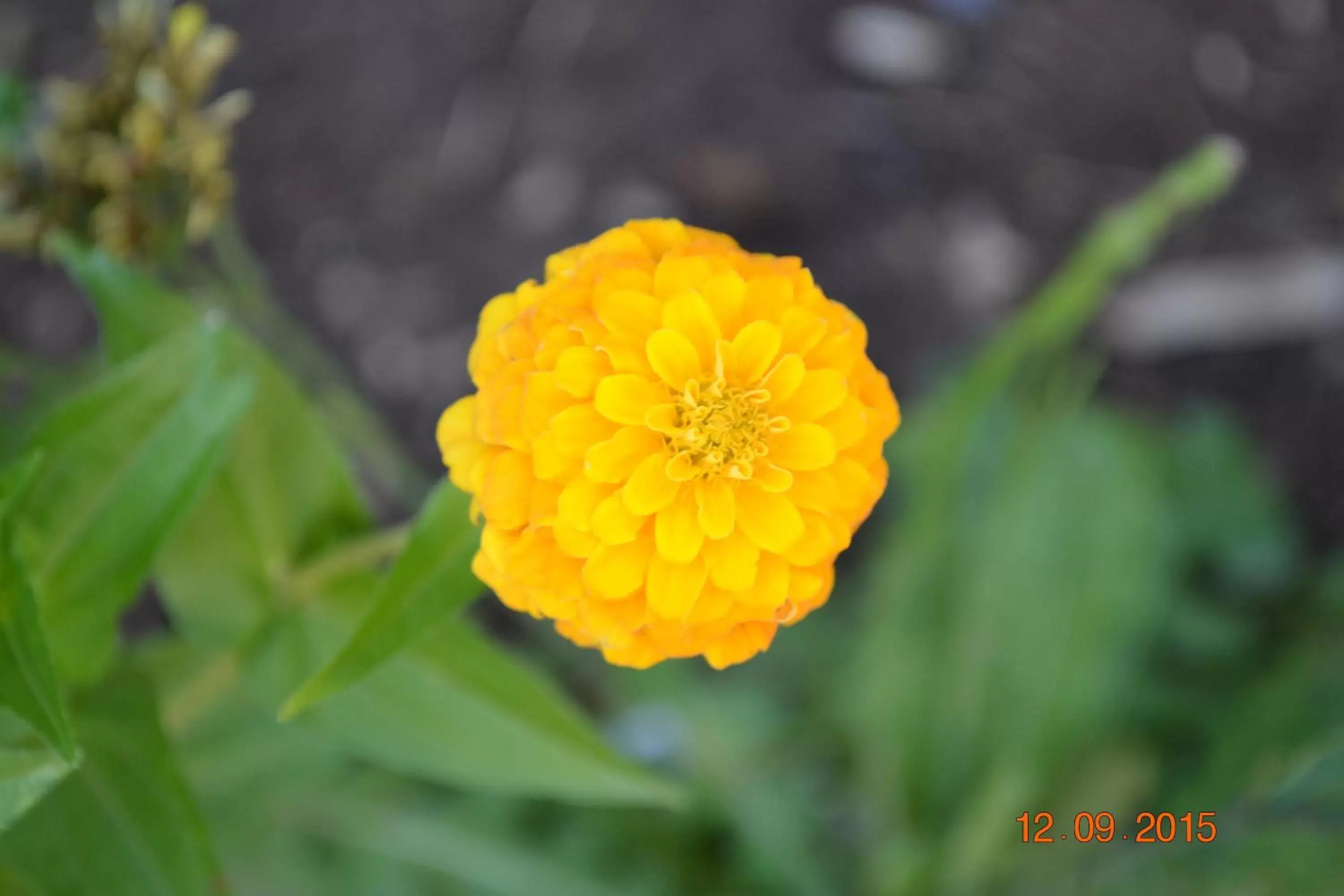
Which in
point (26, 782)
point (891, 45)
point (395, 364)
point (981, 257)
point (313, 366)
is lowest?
point (981, 257)

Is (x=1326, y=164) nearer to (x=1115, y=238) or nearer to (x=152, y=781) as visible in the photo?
(x=1115, y=238)

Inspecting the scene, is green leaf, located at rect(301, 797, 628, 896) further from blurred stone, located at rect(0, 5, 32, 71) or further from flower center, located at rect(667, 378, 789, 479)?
blurred stone, located at rect(0, 5, 32, 71)

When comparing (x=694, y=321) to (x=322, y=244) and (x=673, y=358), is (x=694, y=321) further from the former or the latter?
(x=322, y=244)

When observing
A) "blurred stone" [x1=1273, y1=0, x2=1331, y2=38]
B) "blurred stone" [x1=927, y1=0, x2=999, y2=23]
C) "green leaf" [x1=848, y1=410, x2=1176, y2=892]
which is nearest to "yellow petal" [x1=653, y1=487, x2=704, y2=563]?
"green leaf" [x1=848, y1=410, x2=1176, y2=892]

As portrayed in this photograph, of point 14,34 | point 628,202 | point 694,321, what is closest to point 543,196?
point 628,202

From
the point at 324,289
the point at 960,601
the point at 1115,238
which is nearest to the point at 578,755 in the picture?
the point at 1115,238
